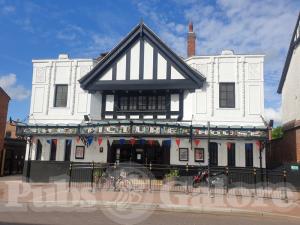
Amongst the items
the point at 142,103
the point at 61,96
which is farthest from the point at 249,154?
the point at 61,96

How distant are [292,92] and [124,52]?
1394cm

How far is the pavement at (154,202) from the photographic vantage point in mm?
12141

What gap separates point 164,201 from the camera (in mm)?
13484

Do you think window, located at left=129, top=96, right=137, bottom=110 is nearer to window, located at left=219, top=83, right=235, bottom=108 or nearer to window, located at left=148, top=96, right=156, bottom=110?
window, located at left=148, top=96, right=156, bottom=110

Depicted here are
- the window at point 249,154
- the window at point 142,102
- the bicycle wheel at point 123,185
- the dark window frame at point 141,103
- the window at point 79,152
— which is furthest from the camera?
the window at point 142,102

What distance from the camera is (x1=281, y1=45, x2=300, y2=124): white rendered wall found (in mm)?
24125

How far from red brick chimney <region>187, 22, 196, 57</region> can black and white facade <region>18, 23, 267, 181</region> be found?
80.8 inches

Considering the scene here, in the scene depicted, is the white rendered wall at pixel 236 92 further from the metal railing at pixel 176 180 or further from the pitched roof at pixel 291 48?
the pitched roof at pixel 291 48

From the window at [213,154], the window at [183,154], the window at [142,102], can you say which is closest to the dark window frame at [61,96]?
the window at [142,102]

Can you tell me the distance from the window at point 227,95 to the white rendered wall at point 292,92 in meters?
5.66

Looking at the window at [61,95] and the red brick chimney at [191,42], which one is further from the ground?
the red brick chimney at [191,42]

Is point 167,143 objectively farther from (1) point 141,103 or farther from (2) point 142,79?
(2) point 142,79

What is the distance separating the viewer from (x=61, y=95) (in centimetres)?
2353

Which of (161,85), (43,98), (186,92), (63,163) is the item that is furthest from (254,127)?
(43,98)
